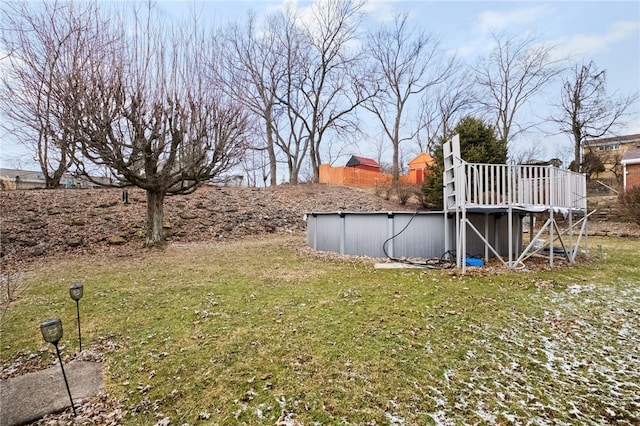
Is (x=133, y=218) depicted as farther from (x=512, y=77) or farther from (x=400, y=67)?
(x=512, y=77)

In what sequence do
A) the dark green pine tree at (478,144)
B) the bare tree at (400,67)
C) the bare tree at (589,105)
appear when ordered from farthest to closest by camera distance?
the bare tree at (400,67) < the bare tree at (589,105) < the dark green pine tree at (478,144)

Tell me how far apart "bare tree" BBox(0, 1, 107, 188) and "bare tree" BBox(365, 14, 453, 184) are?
1654 centimetres

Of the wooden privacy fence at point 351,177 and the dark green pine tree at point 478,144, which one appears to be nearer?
the dark green pine tree at point 478,144

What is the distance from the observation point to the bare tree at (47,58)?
6.52m

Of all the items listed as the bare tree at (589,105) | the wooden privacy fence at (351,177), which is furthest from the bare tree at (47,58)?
the bare tree at (589,105)

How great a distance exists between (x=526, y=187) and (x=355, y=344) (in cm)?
546

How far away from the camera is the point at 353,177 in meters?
21.6

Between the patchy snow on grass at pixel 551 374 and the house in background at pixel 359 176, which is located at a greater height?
the house in background at pixel 359 176

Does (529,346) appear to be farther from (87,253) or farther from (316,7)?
(316,7)

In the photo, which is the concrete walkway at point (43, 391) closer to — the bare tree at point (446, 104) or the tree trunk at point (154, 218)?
the tree trunk at point (154, 218)

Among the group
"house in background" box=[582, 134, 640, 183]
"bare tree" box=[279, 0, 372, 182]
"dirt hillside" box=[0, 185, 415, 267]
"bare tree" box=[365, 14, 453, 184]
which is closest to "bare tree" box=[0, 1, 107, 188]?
"dirt hillside" box=[0, 185, 415, 267]

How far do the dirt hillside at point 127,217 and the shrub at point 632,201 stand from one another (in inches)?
329

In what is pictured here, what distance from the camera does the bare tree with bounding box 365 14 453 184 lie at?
20.5 meters

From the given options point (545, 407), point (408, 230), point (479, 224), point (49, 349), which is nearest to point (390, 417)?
point (545, 407)
